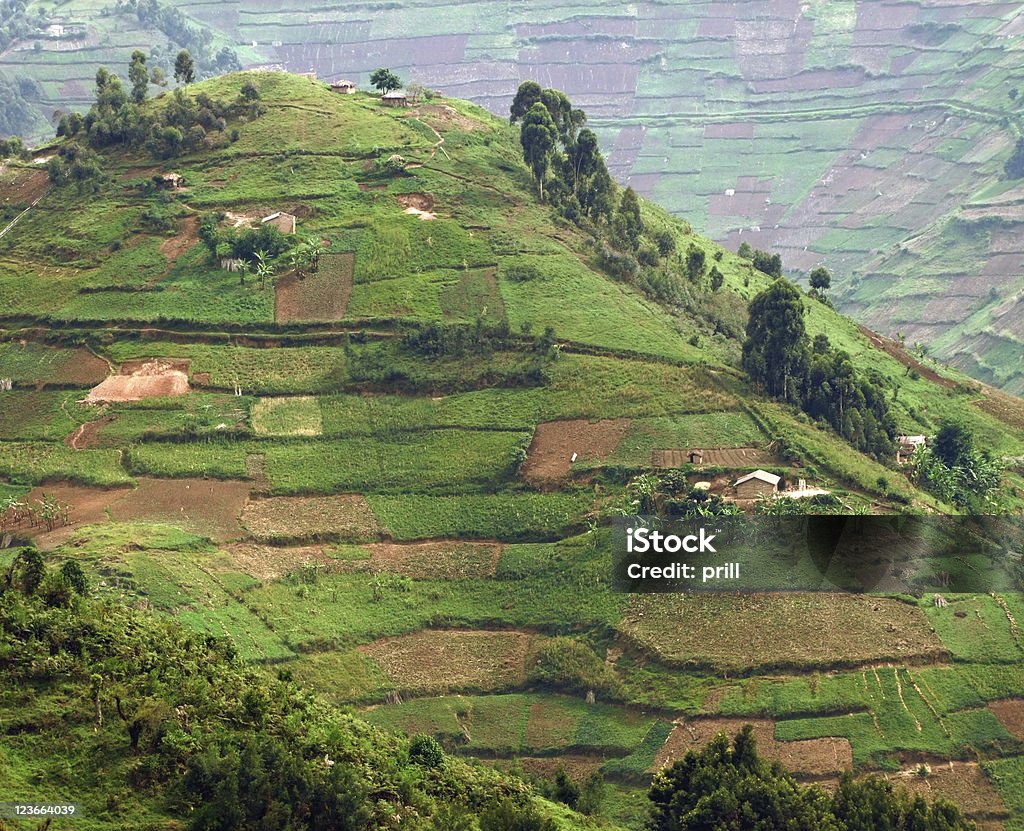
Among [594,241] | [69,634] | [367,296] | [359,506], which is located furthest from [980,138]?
[69,634]

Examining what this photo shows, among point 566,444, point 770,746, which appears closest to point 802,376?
point 566,444

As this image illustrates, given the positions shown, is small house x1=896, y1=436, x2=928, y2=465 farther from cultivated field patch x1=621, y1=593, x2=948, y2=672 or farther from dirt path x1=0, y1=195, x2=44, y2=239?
dirt path x1=0, y1=195, x2=44, y2=239

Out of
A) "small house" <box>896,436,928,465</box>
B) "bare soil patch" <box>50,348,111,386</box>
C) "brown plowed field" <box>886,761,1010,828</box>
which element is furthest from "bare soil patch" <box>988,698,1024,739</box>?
"bare soil patch" <box>50,348,111,386</box>

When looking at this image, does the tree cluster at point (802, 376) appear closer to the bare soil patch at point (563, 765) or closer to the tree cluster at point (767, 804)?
the bare soil patch at point (563, 765)

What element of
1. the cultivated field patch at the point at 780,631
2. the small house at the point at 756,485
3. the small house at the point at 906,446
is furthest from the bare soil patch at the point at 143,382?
the small house at the point at 906,446

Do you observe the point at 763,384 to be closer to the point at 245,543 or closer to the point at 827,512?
the point at 827,512

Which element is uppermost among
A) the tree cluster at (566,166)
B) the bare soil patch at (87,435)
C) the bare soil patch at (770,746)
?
the tree cluster at (566,166)
